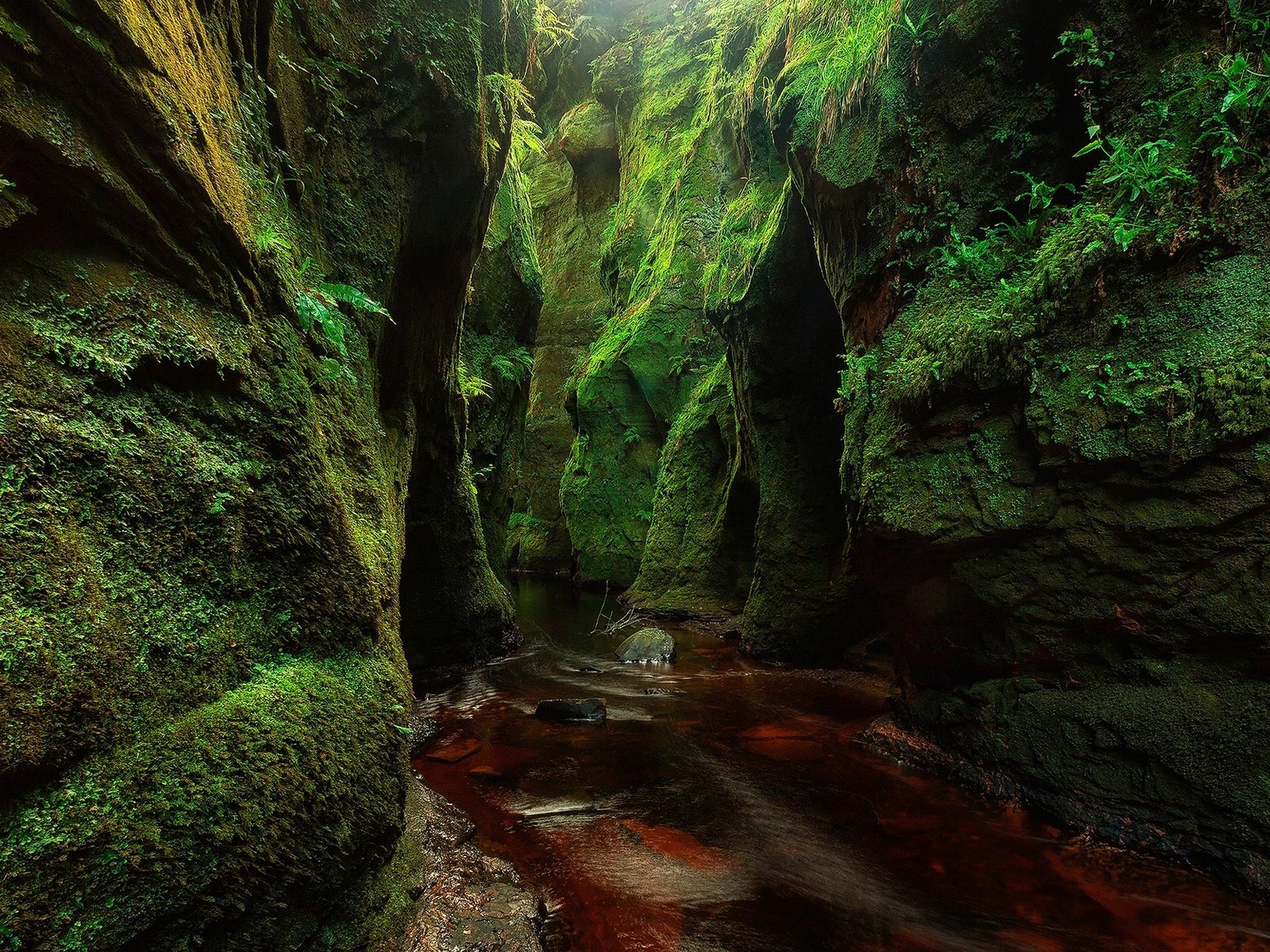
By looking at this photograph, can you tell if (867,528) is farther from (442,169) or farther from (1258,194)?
(442,169)

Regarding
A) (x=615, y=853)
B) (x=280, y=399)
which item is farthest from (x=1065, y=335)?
(x=280, y=399)

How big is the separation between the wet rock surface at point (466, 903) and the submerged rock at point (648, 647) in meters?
6.29

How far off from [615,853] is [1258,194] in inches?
239

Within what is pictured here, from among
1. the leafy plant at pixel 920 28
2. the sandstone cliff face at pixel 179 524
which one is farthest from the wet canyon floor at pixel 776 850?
the leafy plant at pixel 920 28

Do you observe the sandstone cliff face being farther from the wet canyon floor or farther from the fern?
the wet canyon floor

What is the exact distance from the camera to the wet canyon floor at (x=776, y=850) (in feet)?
11.5

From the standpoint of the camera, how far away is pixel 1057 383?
476 cm

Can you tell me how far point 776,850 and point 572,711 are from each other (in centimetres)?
331

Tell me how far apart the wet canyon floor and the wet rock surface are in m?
0.18

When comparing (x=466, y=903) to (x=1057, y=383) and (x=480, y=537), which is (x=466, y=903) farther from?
(x=480, y=537)

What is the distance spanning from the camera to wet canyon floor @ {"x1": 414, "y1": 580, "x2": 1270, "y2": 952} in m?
3.49

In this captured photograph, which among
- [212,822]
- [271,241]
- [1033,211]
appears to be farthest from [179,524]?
[1033,211]

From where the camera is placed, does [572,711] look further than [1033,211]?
Yes

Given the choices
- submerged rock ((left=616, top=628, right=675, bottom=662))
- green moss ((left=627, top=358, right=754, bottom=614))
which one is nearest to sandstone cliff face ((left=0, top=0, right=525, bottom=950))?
submerged rock ((left=616, top=628, right=675, bottom=662))
